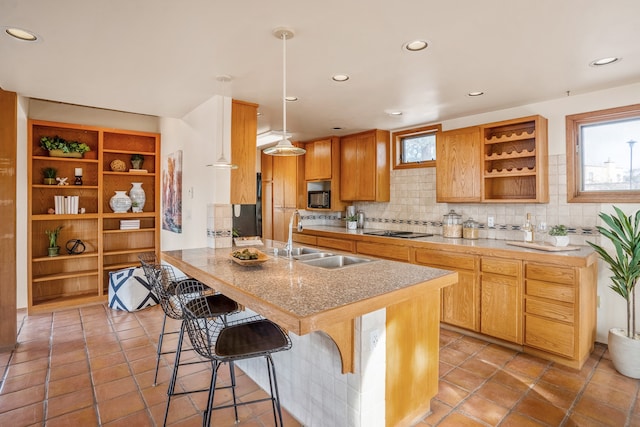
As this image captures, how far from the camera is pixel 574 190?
3.29 m

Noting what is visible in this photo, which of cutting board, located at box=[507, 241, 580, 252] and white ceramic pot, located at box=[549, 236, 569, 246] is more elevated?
white ceramic pot, located at box=[549, 236, 569, 246]

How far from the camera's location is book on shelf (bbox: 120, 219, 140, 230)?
468 cm

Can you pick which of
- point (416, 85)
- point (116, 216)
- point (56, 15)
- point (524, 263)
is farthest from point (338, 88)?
point (116, 216)

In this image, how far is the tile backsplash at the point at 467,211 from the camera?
329 centimetres

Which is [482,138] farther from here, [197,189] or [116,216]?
[116,216]

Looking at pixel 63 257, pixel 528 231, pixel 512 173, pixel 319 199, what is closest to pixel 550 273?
pixel 528 231

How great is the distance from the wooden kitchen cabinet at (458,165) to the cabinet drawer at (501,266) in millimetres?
834

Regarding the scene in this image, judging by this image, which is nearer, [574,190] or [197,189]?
[574,190]

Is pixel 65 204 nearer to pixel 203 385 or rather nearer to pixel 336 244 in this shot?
pixel 203 385

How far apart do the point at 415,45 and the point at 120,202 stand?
421 cm

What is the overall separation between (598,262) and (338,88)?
2.87 m

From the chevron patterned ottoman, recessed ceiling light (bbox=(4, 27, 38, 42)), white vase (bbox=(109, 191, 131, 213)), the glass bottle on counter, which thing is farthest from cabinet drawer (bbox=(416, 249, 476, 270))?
white vase (bbox=(109, 191, 131, 213))

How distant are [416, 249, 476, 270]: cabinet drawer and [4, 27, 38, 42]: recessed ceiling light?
3.62 meters

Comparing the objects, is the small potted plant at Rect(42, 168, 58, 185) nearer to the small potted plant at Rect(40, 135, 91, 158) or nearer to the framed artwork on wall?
the small potted plant at Rect(40, 135, 91, 158)
